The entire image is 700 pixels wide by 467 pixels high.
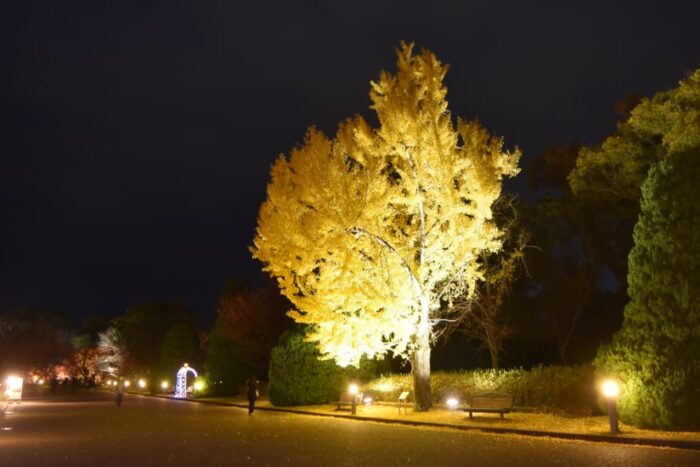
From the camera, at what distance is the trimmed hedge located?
20.4 meters

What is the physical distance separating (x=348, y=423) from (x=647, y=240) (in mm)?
10239

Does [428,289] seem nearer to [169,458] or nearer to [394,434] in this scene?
[394,434]

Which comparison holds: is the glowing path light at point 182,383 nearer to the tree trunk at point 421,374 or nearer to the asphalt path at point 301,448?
the tree trunk at point 421,374

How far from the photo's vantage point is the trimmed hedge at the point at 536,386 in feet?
67.1

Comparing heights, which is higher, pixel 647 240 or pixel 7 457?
pixel 647 240

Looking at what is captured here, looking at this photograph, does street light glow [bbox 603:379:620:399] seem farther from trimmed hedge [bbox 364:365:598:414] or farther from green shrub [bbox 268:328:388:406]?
green shrub [bbox 268:328:388:406]

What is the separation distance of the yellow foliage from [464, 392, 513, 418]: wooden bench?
3.33 metres

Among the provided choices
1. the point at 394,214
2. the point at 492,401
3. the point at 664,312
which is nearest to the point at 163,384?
the point at 394,214

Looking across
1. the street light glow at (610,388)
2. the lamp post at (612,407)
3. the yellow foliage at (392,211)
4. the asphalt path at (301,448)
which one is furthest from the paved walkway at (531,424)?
the yellow foliage at (392,211)

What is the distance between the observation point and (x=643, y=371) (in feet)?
51.3

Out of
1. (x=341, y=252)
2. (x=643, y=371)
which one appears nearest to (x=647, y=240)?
(x=643, y=371)

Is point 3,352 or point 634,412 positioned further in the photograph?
point 3,352

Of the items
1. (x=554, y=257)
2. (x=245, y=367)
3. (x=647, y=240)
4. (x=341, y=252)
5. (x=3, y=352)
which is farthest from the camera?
(x=3, y=352)

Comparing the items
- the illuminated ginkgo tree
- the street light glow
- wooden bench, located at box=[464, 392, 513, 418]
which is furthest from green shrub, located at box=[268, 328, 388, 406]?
the street light glow
